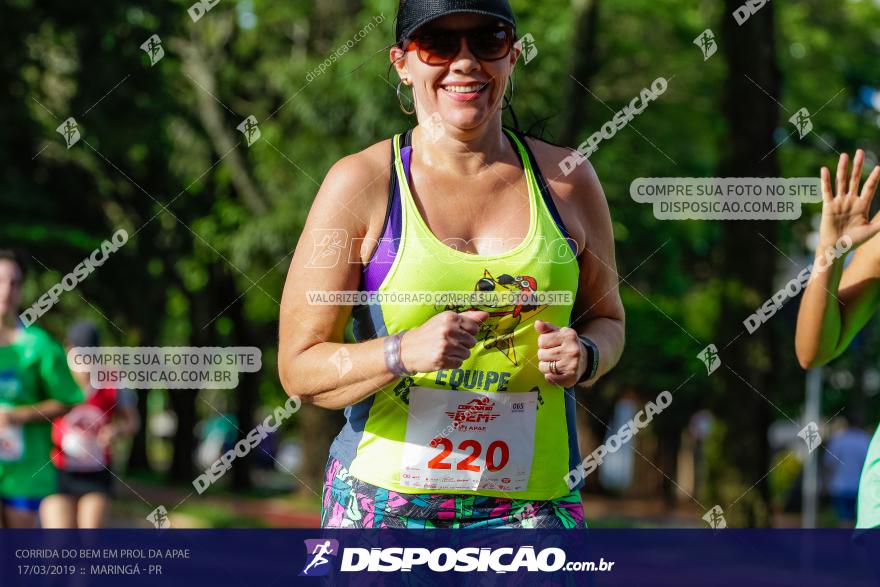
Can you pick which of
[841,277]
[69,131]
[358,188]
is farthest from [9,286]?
[69,131]

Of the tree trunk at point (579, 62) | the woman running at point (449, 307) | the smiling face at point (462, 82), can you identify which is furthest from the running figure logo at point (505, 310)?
the tree trunk at point (579, 62)

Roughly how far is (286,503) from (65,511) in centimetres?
1413

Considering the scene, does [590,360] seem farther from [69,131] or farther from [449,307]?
[69,131]

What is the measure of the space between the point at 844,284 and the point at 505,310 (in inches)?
36.8

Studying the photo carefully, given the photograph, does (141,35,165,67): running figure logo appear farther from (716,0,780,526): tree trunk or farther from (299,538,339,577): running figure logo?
(299,538,339,577): running figure logo

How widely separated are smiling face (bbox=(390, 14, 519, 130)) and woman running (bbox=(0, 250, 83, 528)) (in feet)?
10.8

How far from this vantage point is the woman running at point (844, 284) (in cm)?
322

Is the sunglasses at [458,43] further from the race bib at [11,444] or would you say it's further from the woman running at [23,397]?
the race bib at [11,444]

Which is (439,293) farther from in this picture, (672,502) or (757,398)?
(672,502)

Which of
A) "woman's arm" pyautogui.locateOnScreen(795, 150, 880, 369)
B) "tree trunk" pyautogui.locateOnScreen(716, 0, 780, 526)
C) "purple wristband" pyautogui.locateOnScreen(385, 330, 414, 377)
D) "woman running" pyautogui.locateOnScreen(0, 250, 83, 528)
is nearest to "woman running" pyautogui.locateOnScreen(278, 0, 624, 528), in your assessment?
"purple wristband" pyautogui.locateOnScreen(385, 330, 414, 377)

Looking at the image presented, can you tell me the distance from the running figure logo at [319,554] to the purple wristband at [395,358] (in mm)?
444

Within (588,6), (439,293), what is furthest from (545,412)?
(588,6)

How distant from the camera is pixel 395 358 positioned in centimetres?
290

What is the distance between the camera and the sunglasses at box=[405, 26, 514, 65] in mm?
3109
